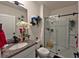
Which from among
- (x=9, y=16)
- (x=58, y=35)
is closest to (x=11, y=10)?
(x=9, y=16)

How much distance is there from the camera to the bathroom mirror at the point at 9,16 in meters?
1.51

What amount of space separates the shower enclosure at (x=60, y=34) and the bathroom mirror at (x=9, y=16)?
4.07 feet

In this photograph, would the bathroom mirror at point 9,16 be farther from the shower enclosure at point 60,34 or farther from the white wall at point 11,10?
the shower enclosure at point 60,34

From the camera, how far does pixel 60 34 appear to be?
9.79 ft

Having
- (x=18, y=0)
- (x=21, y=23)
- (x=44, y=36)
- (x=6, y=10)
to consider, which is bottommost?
(x=44, y=36)

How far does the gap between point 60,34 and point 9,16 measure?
1.94 meters

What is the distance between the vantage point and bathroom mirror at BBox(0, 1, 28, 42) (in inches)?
59.4

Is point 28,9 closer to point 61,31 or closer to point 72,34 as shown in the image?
point 61,31

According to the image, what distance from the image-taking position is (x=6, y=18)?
156 centimetres

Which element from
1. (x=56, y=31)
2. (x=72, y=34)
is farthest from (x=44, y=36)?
(x=72, y=34)

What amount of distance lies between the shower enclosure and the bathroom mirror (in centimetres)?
124

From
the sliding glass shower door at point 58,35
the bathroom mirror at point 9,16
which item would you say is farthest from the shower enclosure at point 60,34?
the bathroom mirror at point 9,16

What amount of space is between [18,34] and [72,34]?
6.06ft

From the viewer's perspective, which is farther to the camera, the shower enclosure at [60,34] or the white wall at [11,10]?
the shower enclosure at [60,34]
